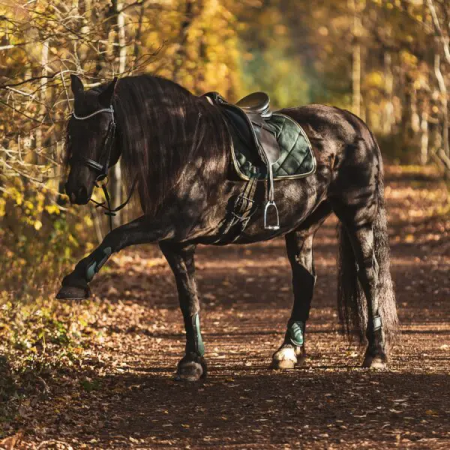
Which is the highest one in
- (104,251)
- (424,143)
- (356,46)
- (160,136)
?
(160,136)

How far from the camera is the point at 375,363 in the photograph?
26.3 feet

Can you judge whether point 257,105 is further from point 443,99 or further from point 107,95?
point 443,99

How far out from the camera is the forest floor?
244 inches

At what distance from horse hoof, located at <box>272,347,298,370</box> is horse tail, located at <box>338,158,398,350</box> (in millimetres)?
521

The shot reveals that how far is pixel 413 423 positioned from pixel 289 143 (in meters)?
2.42

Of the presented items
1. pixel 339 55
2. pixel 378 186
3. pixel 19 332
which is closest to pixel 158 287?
pixel 19 332

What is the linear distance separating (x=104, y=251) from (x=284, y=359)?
6.43ft

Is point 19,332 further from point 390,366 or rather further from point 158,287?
point 158,287

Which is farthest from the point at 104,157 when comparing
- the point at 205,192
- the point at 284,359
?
the point at 284,359

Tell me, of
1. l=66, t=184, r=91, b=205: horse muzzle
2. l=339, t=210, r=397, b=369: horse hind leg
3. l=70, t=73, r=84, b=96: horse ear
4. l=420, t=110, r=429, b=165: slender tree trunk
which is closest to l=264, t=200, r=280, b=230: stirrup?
l=339, t=210, r=397, b=369: horse hind leg

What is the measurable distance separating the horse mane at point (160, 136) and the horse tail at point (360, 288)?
1666mm

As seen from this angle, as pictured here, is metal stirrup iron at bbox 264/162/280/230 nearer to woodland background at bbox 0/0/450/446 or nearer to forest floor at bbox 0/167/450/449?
forest floor at bbox 0/167/450/449

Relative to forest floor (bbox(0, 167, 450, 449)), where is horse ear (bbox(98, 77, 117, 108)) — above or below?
above

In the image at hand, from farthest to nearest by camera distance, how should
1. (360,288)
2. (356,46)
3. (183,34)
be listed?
(356,46)
(183,34)
(360,288)
